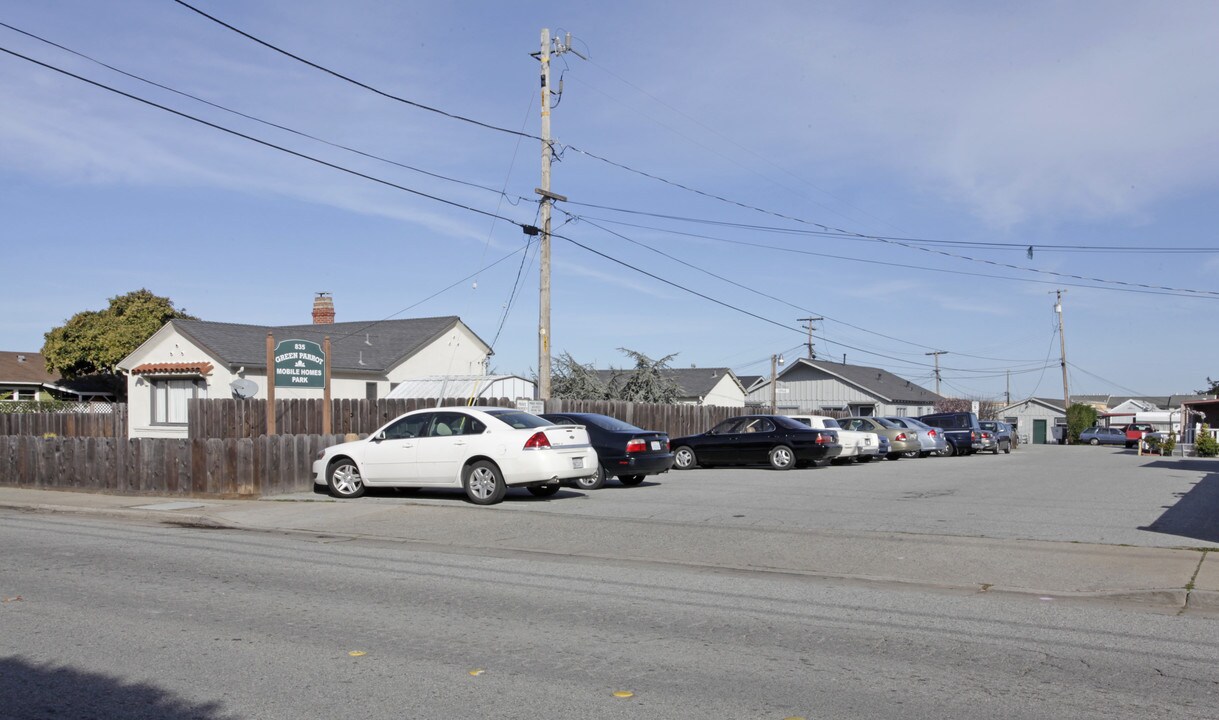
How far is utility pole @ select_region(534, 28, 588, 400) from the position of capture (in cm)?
2295

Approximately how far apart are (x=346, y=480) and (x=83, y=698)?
10.7m

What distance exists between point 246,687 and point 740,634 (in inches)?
134

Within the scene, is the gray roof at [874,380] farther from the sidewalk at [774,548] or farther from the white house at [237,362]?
the sidewalk at [774,548]

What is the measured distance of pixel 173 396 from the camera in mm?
31141

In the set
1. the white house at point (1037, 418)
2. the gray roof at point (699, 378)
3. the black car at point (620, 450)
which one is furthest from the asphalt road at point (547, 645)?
the white house at point (1037, 418)

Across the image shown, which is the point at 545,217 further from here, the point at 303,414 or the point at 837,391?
the point at 837,391

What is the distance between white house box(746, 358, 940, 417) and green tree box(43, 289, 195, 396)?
33305mm

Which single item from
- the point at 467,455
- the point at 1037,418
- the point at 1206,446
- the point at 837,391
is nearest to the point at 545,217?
the point at 467,455

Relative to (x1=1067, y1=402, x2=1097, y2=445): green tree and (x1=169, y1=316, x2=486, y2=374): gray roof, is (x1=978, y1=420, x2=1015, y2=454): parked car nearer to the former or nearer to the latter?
(x1=169, y1=316, x2=486, y2=374): gray roof

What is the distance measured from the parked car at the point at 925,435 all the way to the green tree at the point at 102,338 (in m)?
31.5

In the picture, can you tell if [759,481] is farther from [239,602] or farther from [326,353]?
[239,602]

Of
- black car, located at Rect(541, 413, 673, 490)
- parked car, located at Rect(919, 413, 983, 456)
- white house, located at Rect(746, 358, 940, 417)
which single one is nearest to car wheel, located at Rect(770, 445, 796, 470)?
black car, located at Rect(541, 413, 673, 490)

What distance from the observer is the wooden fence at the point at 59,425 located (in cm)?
2939

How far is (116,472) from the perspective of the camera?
18.4 m
